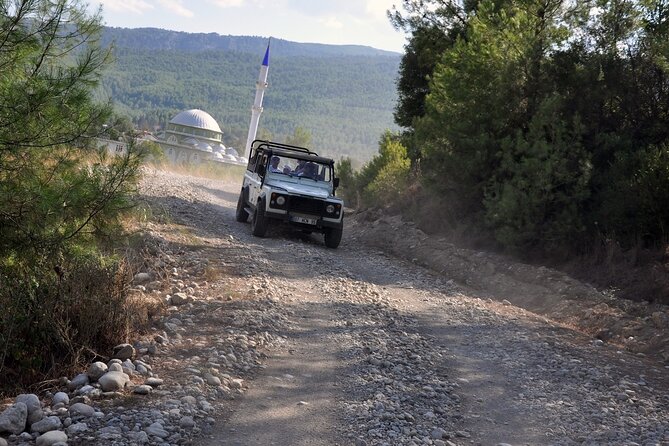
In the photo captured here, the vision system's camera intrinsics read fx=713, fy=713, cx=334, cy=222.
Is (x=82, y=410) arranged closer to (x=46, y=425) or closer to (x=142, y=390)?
(x=46, y=425)

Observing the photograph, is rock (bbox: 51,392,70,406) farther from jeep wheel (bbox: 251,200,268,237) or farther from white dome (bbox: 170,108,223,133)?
white dome (bbox: 170,108,223,133)

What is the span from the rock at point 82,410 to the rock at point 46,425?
23cm

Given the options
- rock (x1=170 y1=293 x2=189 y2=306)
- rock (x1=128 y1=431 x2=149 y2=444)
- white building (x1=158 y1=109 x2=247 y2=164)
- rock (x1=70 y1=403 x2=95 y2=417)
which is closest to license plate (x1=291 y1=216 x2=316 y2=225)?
rock (x1=170 y1=293 x2=189 y2=306)

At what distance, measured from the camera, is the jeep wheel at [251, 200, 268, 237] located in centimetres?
1596

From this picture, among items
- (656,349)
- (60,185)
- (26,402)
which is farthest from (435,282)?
(26,402)

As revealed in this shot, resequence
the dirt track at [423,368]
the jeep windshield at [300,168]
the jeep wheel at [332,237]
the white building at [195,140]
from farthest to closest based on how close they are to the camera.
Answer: the white building at [195,140], the jeep windshield at [300,168], the jeep wheel at [332,237], the dirt track at [423,368]

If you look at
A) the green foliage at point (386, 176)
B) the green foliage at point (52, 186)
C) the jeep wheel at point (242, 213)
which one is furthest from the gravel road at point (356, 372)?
the green foliage at point (386, 176)

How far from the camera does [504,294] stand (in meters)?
13.8

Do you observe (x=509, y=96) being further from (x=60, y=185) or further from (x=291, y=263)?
(x=60, y=185)

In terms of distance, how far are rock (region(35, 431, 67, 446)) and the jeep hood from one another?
37.6 feet

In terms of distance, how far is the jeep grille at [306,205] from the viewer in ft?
52.5

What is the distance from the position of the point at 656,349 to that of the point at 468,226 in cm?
872

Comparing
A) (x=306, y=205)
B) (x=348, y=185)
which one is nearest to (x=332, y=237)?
(x=306, y=205)

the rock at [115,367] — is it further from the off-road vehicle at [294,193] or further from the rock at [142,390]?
the off-road vehicle at [294,193]
